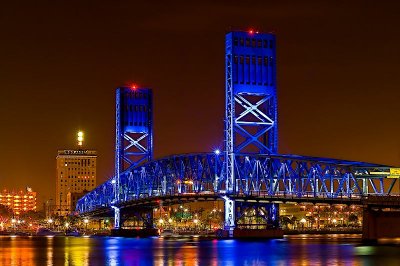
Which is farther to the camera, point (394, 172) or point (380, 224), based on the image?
point (394, 172)

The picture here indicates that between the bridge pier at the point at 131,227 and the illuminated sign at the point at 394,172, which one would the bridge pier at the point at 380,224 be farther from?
the bridge pier at the point at 131,227

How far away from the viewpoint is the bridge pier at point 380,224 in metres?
123

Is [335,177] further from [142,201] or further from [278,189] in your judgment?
[142,201]

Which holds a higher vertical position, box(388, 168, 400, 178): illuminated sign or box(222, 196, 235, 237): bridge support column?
box(388, 168, 400, 178): illuminated sign

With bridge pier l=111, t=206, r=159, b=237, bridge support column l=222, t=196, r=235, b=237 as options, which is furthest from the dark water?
bridge pier l=111, t=206, r=159, b=237

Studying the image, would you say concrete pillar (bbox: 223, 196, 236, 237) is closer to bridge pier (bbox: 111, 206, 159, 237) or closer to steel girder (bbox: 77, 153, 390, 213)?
steel girder (bbox: 77, 153, 390, 213)

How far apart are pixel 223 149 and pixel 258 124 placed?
239 inches

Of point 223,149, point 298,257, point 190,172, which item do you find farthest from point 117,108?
point 298,257

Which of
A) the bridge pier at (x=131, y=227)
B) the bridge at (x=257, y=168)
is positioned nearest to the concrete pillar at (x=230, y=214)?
the bridge at (x=257, y=168)

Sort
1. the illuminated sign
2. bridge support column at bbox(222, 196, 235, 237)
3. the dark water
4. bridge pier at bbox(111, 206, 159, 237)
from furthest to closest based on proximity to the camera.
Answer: bridge pier at bbox(111, 206, 159, 237)
bridge support column at bbox(222, 196, 235, 237)
the illuminated sign
the dark water

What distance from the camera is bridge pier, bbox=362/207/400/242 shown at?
12281cm

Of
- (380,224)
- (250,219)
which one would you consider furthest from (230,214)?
(380,224)

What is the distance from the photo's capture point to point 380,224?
4870 inches

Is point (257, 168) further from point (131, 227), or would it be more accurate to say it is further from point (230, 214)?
point (131, 227)
